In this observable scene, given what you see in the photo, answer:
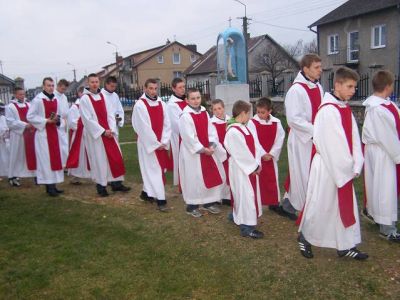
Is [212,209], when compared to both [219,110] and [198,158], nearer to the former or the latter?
[198,158]

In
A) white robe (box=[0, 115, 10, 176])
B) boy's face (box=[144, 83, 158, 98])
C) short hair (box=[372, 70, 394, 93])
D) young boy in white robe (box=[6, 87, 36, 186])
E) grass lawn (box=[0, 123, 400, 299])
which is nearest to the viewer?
grass lawn (box=[0, 123, 400, 299])

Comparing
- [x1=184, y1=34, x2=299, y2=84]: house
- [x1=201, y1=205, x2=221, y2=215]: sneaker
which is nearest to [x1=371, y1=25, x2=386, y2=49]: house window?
[x1=184, y1=34, x2=299, y2=84]: house

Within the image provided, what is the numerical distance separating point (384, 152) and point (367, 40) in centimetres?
2739

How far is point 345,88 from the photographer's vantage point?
161 inches

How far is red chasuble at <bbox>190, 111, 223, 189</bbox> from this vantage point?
5816 mm

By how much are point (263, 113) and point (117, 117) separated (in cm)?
345

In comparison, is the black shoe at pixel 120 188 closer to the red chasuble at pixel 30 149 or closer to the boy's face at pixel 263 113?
the red chasuble at pixel 30 149

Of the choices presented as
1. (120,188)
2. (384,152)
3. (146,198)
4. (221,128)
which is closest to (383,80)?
(384,152)

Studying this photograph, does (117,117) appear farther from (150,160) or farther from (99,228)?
(99,228)

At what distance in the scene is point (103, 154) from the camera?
721 centimetres

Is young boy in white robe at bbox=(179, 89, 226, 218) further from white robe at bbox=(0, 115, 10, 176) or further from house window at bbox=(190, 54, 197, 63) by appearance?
house window at bbox=(190, 54, 197, 63)

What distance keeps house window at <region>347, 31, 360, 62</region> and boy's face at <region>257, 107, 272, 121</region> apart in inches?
1085

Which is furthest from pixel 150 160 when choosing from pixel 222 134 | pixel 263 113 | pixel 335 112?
pixel 335 112

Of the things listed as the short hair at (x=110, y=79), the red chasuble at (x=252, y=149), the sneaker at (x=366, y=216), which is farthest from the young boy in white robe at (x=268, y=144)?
the short hair at (x=110, y=79)
